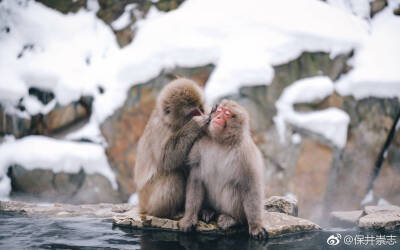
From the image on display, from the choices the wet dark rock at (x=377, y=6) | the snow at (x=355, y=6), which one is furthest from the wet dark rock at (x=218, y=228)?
the wet dark rock at (x=377, y=6)

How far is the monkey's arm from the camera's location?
2.73 metres

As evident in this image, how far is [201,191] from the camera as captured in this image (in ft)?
8.90

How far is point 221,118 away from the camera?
2592 mm

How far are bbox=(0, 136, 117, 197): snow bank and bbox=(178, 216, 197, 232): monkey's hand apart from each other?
3815 millimetres

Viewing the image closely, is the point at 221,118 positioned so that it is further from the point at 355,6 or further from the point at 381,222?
the point at 355,6

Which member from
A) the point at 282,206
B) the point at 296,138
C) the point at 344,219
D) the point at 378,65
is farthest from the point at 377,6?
the point at 282,206

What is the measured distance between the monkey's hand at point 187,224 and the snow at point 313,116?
341cm

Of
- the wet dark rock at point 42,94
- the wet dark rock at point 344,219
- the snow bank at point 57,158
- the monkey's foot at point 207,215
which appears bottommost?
the wet dark rock at point 344,219

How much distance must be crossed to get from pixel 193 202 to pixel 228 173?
0.99 ft

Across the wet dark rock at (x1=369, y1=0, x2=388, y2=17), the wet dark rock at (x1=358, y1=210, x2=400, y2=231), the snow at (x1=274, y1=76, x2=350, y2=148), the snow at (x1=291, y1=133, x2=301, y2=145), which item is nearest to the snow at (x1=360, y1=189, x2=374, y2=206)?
the snow at (x1=274, y1=76, x2=350, y2=148)

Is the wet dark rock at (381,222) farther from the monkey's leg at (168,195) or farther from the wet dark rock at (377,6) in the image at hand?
the wet dark rock at (377,6)

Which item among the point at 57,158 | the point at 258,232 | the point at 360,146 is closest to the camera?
the point at 258,232

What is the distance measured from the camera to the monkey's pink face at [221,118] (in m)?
2.59

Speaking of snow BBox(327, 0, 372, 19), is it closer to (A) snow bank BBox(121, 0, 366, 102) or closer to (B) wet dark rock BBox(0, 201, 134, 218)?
(A) snow bank BBox(121, 0, 366, 102)
